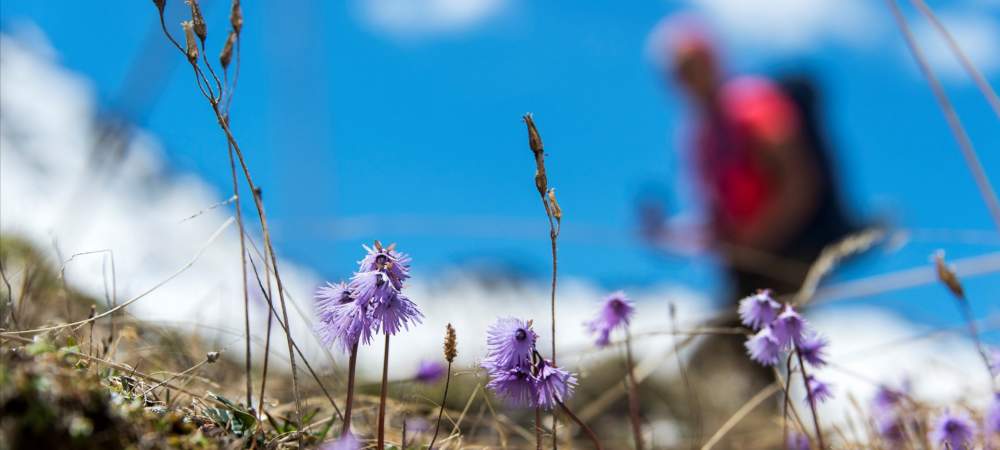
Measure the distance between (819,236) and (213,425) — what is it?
878cm

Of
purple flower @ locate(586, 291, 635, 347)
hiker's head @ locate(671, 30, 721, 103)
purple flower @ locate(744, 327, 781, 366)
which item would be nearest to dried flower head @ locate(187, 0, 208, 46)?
purple flower @ locate(586, 291, 635, 347)

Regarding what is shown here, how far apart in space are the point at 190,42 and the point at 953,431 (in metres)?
1.49

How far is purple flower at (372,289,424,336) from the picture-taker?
117 cm

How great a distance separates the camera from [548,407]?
122 cm

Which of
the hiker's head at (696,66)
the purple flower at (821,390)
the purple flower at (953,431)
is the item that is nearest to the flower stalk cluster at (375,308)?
the purple flower at (821,390)

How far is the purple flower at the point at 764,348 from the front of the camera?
1408 millimetres

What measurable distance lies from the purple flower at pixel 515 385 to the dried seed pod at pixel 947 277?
0.72 meters

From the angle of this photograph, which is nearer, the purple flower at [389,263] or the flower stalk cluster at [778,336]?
the purple flower at [389,263]

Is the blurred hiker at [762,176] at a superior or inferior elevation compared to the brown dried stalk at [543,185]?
superior

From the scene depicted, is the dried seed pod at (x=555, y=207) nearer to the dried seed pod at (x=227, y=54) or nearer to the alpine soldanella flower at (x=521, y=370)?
the alpine soldanella flower at (x=521, y=370)

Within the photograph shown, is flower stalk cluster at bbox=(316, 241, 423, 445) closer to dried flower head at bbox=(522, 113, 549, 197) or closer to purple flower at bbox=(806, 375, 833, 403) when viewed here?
dried flower head at bbox=(522, 113, 549, 197)

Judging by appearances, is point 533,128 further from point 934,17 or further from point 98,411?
point 934,17

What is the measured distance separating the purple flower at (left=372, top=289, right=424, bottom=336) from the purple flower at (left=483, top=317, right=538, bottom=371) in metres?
0.11

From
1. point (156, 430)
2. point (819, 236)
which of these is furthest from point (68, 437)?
point (819, 236)
